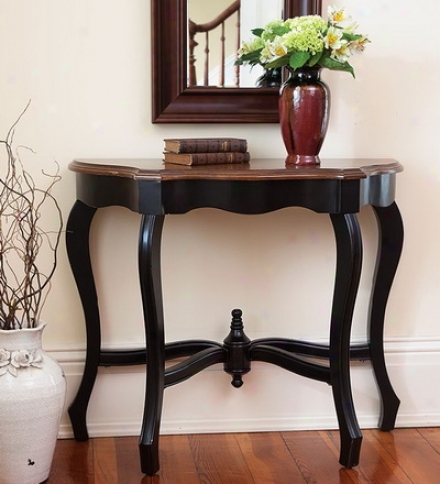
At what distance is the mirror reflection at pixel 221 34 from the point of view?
245 cm

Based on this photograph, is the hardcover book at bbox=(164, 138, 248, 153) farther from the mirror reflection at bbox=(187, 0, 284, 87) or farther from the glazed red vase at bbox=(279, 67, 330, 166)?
the mirror reflection at bbox=(187, 0, 284, 87)

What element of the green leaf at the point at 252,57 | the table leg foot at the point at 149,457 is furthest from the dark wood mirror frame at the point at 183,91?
the table leg foot at the point at 149,457

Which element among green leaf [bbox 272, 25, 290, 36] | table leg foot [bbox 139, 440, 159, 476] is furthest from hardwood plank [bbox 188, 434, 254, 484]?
green leaf [bbox 272, 25, 290, 36]

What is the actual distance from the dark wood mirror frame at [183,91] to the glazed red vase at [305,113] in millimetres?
286

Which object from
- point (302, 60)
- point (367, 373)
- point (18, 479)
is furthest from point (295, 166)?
point (18, 479)

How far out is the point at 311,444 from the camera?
2.53 meters

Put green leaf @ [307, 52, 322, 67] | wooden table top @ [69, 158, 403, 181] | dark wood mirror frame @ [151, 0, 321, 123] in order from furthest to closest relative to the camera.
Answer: dark wood mirror frame @ [151, 0, 321, 123] → green leaf @ [307, 52, 322, 67] → wooden table top @ [69, 158, 403, 181]

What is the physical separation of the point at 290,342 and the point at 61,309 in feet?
2.38

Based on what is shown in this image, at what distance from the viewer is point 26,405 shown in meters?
2.15

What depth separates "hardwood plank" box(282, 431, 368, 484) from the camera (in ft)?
7.44

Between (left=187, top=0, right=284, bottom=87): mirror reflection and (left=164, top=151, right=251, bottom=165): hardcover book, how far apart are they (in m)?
0.31

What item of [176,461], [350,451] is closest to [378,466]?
[350,451]

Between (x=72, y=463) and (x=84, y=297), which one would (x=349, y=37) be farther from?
(x=72, y=463)

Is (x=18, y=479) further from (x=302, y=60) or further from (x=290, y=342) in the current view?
(x=302, y=60)
